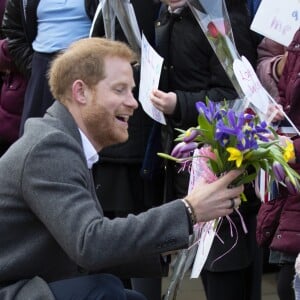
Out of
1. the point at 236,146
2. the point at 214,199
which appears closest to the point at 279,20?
the point at 236,146

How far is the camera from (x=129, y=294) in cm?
323

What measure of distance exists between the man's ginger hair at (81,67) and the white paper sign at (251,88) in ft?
1.56

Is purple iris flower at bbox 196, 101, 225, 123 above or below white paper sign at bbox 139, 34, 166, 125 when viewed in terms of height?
above

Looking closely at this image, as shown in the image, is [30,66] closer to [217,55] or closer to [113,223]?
[217,55]

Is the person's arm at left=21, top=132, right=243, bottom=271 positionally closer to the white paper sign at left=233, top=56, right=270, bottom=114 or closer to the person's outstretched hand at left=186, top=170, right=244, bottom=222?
the person's outstretched hand at left=186, top=170, right=244, bottom=222

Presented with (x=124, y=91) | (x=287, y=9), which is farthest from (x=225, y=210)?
(x=287, y=9)

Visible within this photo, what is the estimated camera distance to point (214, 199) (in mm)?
2941

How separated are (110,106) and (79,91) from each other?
12cm

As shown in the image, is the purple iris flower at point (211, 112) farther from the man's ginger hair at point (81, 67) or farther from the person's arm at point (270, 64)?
the person's arm at point (270, 64)

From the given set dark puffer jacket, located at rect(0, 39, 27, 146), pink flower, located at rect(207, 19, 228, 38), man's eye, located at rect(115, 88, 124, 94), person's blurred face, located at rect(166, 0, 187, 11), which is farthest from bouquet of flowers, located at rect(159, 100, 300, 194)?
dark puffer jacket, located at rect(0, 39, 27, 146)

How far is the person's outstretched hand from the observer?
2941mm

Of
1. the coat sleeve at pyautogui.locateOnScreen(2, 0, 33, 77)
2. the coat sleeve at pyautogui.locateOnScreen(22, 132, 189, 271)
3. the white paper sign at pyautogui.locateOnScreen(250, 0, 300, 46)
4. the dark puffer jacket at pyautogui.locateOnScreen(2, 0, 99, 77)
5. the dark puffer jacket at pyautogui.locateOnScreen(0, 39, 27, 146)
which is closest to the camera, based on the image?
the coat sleeve at pyautogui.locateOnScreen(22, 132, 189, 271)

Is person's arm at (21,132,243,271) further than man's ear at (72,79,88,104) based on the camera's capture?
No

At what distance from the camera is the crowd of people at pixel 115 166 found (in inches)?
114
